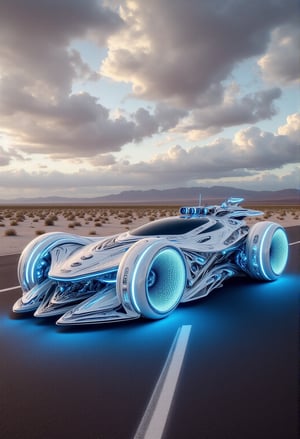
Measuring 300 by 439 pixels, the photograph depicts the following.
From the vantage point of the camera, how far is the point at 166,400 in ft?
10.5

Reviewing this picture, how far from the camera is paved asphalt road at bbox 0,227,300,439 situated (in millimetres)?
2857

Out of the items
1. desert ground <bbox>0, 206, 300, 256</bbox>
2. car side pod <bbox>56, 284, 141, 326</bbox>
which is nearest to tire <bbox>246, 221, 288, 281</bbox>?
car side pod <bbox>56, 284, 141, 326</bbox>

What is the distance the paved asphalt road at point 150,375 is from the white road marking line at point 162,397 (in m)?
0.06

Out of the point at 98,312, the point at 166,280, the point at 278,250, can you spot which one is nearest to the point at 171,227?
the point at 166,280

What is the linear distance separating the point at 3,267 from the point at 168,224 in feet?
20.5

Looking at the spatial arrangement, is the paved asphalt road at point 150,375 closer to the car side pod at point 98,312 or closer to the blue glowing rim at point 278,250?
the car side pod at point 98,312

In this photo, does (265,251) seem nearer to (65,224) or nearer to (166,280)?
(166,280)

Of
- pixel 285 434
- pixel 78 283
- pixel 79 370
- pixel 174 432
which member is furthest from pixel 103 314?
pixel 285 434

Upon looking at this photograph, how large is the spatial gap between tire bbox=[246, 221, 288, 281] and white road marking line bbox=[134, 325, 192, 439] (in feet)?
10.7

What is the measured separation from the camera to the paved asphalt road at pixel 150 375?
2857 millimetres

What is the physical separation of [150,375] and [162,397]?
1.47 feet

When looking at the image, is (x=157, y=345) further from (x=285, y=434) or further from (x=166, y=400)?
(x=285, y=434)

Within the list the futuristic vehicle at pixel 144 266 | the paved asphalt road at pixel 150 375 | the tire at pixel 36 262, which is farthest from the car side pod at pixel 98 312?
the tire at pixel 36 262

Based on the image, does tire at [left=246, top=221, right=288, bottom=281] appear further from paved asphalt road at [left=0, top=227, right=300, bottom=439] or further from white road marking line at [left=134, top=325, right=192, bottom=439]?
white road marking line at [left=134, top=325, right=192, bottom=439]
